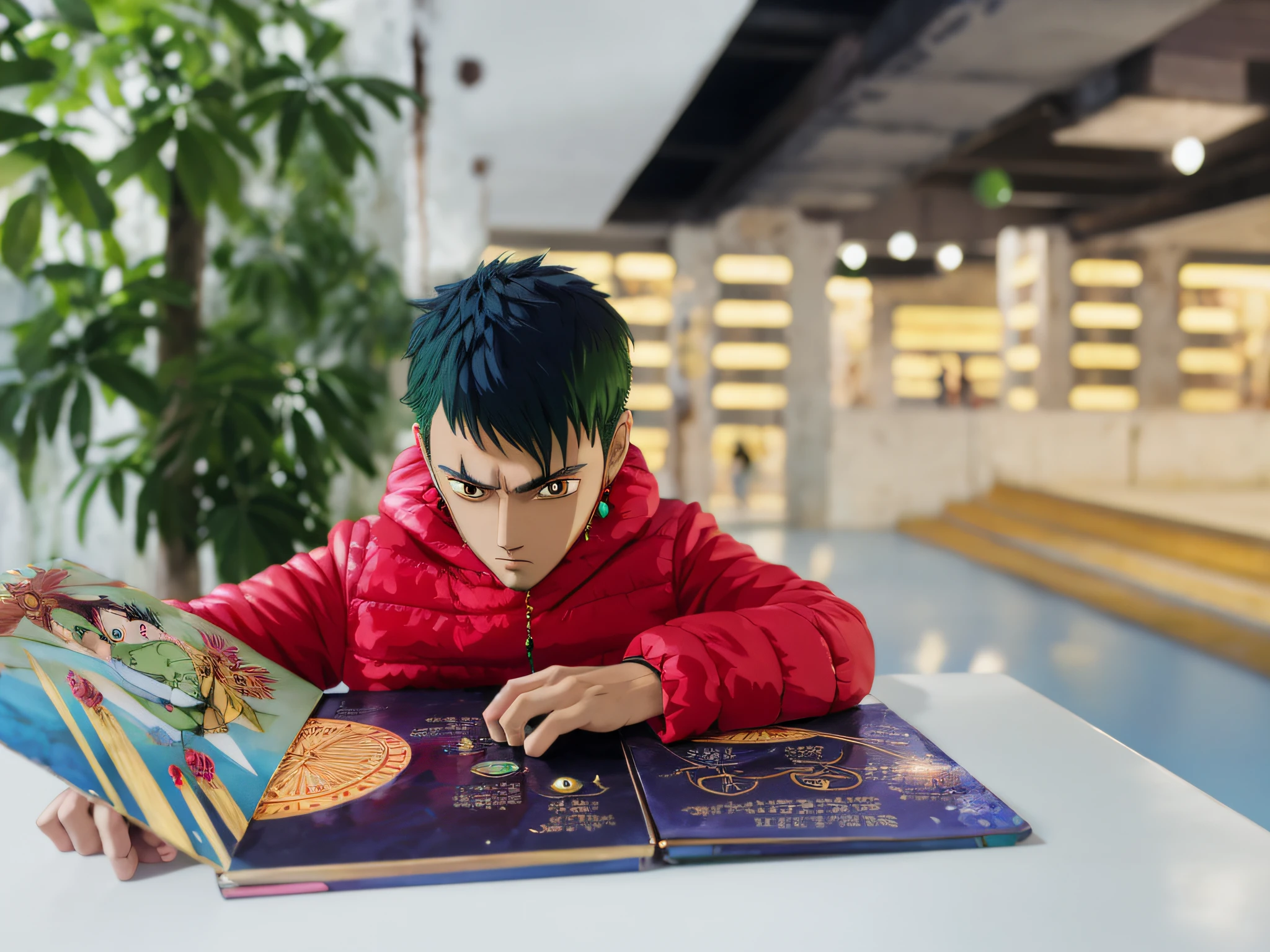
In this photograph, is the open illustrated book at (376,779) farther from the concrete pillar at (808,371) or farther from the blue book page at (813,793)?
the concrete pillar at (808,371)

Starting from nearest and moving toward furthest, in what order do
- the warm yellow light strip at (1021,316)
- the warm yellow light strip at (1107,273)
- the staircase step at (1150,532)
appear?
the staircase step at (1150,532), the warm yellow light strip at (1021,316), the warm yellow light strip at (1107,273)

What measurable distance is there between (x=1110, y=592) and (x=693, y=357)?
13.1 feet

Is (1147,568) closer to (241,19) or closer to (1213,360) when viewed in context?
(241,19)

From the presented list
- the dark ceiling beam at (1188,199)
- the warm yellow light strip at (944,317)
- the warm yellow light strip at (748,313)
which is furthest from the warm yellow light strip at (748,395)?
the warm yellow light strip at (944,317)

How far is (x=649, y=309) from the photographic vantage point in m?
8.45

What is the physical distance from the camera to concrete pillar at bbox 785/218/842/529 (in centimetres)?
611

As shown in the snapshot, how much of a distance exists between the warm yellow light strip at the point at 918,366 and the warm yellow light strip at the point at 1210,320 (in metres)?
3.00

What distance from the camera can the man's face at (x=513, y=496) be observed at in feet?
2.11

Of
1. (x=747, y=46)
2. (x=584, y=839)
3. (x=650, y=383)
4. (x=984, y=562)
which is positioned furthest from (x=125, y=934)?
(x=650, y=383)

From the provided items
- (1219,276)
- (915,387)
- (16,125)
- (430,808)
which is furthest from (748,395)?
(430,808)

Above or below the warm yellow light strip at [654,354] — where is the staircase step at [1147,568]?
below

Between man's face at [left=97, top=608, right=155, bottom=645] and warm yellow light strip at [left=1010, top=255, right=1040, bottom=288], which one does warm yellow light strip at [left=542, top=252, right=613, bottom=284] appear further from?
man's face at [left=97, top=608, right=155, bottom=645]

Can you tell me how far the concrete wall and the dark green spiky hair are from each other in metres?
5.38

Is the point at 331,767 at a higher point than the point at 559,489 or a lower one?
lower
